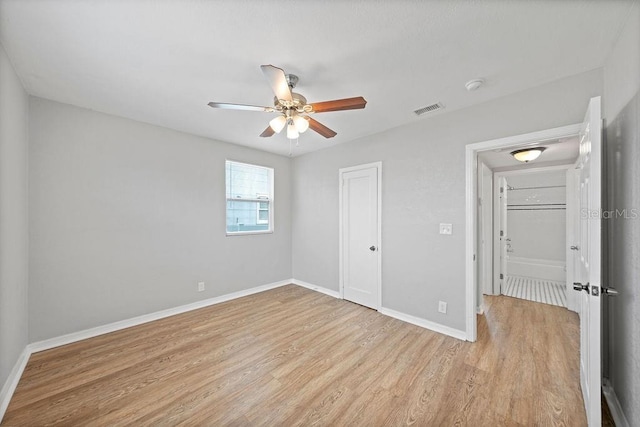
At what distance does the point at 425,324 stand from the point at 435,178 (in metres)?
1.81

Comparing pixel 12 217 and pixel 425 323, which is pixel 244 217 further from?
pixel 425 323

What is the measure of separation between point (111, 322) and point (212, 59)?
316 centimetres

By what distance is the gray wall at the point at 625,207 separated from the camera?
1.36 metres

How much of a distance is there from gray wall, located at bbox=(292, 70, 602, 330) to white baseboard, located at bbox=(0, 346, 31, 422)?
3.59 metres

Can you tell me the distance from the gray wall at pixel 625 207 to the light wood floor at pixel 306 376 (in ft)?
1.49

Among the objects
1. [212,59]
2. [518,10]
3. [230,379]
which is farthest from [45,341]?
[518,10]

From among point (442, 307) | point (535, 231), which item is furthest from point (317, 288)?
point (535, 231)

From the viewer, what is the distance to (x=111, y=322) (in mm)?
2828

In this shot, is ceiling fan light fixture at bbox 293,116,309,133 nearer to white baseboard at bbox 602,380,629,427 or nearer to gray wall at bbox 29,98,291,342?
gray wall at bbox 29,98,291,342

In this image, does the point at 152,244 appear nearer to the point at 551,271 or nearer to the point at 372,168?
the point at 372,168

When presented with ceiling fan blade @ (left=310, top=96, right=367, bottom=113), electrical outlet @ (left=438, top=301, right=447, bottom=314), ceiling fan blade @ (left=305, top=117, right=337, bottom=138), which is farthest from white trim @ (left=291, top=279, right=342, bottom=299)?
ceiling fan blade @ (left=310, top=96, right=367, bottom=113)

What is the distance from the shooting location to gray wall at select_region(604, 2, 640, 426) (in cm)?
136

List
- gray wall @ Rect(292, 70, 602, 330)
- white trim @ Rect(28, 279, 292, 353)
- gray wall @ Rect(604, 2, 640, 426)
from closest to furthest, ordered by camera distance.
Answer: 1. gray wall @ Rect(604, 2, 640, 426)
2. gray wall @ Rect(292, 70, 602, 330)
3. white trim @ Rect(28, 279, 292, 353)

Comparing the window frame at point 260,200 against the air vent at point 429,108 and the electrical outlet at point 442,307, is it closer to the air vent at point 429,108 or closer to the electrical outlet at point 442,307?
the air vent at point 429,108
